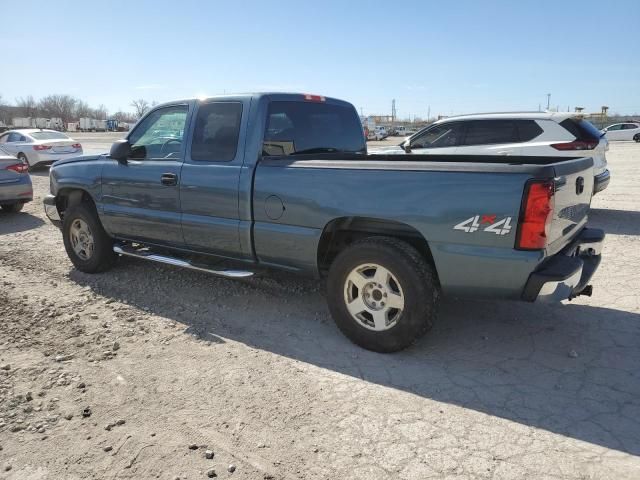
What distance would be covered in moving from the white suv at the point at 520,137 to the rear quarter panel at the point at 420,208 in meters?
A: 4.15

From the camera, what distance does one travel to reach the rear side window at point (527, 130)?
7891 mm

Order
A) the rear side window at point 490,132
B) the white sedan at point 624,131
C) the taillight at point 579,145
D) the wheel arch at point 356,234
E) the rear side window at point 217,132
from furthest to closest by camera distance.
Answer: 1. the white sedan at point 624,131
2. the rear side window at point 490,132
3. the taillight at point 579,145
4. the rear side window at point 217,132
5. the wheel arch at point 356,234

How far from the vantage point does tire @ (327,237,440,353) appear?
3.43 m

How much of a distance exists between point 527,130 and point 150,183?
19.8ft

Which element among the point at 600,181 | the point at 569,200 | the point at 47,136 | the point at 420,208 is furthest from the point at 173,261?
the point at 47,136

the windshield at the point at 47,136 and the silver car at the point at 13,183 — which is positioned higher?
the windshield at the point at 47,136

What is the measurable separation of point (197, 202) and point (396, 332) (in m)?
2.17

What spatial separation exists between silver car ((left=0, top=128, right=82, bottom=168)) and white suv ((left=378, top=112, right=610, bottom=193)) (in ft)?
40.9

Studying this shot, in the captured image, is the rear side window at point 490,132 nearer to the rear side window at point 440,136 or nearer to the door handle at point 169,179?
the rear side window at point 440,136

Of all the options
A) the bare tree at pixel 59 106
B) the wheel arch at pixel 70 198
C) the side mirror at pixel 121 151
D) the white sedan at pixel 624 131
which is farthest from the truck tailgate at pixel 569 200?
the bare tree at pixel 59 106

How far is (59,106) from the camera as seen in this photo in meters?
125

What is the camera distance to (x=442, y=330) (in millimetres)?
4141

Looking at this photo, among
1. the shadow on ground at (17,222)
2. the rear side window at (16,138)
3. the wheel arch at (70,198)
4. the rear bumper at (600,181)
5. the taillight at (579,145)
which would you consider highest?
the rear side window at (16,138)

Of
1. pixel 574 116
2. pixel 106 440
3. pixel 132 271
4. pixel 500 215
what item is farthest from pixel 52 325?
pixel 574 116
